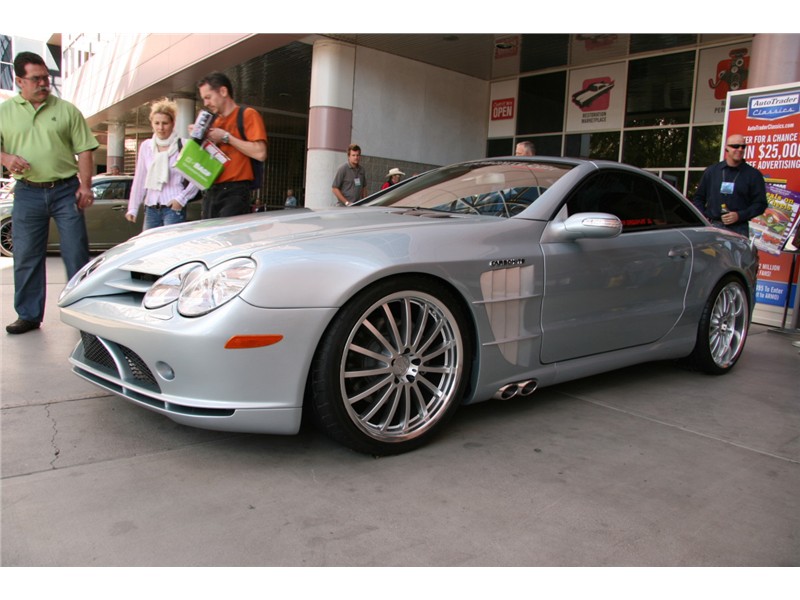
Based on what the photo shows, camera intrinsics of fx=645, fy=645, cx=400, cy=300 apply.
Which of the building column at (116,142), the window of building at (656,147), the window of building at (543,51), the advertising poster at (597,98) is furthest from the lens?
the building column at (116,142)

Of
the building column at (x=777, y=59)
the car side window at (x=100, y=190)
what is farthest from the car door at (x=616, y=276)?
the car side window at (x=100, y=190)

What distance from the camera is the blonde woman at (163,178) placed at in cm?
521

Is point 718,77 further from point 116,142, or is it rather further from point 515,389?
point 116,142

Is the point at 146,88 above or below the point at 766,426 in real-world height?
above

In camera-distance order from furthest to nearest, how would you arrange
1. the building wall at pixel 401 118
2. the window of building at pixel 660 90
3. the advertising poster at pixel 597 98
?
1. the advertising poster at pixel 597 98
2. the window of building at pixel 660 90
3. the building wall at pixel 401 118

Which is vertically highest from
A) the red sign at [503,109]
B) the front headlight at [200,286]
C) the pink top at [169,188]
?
the red sign at [503,109]

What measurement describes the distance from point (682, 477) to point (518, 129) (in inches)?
523

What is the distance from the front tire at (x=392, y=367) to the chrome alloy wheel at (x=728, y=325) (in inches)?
91.8

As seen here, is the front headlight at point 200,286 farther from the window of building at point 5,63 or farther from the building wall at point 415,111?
the window of building at point 5,63

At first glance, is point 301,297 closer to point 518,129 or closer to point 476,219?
point 476,219

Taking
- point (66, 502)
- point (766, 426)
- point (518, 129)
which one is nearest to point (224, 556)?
point (66, 502)

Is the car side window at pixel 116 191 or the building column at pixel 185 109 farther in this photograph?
the building column at pixel 185 109

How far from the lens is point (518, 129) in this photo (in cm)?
1503

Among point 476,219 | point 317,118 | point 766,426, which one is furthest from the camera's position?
point 317,118
